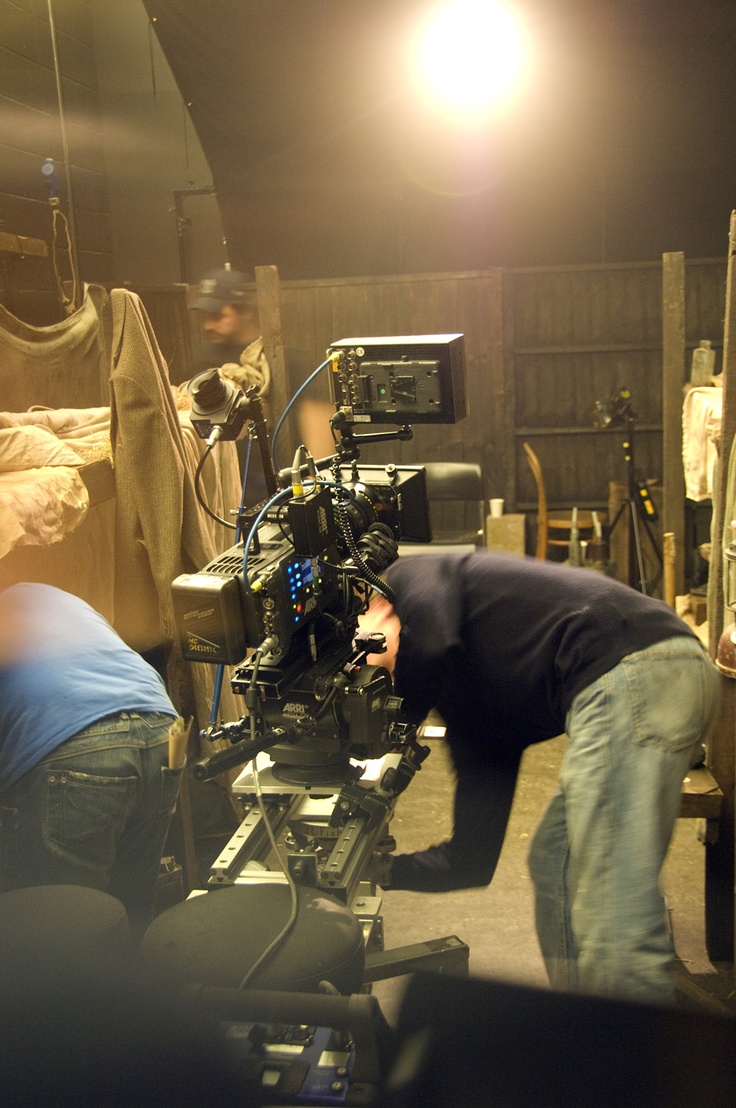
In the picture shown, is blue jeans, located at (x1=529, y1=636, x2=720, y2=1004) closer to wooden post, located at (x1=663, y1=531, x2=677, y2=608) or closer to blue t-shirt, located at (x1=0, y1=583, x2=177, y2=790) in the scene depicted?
blue t-shirt, located at (x1=0, y1=583, x2=177, y2=790)

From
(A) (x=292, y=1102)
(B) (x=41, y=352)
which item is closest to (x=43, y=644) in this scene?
(A) (x=292, y=1102)

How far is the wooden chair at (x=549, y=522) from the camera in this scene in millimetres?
5883

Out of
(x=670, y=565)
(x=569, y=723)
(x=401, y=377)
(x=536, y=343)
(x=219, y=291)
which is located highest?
(x=219, y=291)

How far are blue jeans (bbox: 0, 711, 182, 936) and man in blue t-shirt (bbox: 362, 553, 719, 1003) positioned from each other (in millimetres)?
514

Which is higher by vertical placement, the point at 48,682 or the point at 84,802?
the point at 48,682

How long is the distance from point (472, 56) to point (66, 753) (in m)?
5.52

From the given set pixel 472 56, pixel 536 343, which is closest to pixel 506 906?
pixel 536 343

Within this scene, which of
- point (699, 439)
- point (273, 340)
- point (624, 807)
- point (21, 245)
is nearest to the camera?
point (624, 807)

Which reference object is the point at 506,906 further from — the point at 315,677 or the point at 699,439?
the point at 699,439

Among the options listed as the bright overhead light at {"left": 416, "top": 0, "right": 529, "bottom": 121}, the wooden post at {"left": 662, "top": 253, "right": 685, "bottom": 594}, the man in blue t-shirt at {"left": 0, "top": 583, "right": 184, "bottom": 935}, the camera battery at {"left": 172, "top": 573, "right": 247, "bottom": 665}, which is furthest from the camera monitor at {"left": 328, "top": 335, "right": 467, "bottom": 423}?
the bright overhead light at {"left": 416, "top": 0, "right": 529, "bottom": 121}

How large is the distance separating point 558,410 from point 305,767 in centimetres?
488

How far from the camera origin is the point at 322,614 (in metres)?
1.52

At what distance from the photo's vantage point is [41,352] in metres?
3.43

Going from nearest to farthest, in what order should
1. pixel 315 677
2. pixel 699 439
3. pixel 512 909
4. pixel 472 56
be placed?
pixel 315 677 → pixel 512 909 → pixel 699 439 → pixel 472 56
